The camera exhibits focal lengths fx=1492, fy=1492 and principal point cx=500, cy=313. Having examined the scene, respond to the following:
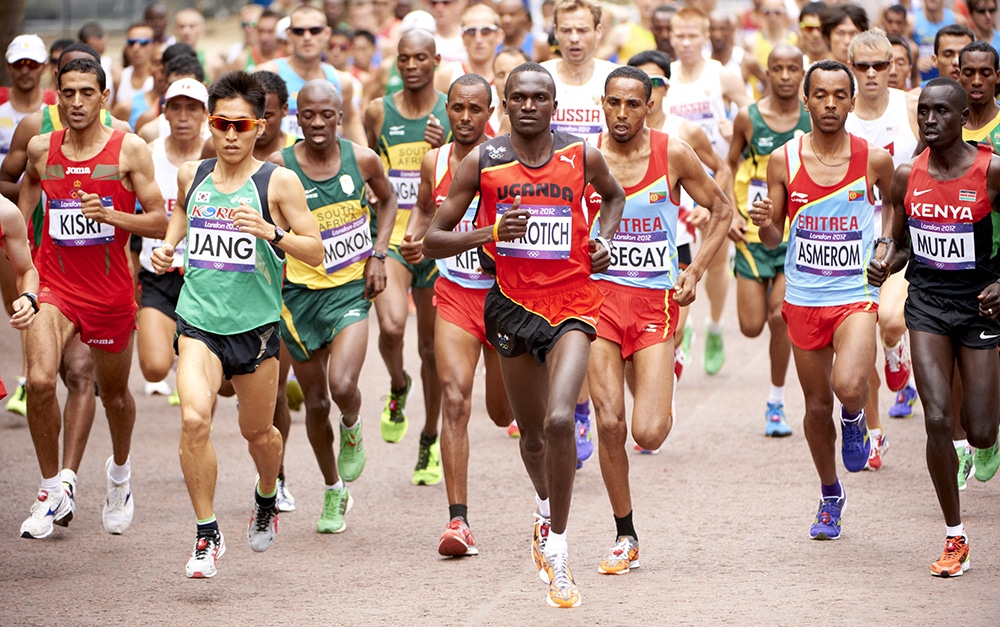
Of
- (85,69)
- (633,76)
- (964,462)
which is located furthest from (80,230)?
(964,462)

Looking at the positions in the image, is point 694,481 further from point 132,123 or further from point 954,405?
point 132,123

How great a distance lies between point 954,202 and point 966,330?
64 centimetres

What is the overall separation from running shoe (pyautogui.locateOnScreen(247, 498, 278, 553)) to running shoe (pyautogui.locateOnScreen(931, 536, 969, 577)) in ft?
11.0

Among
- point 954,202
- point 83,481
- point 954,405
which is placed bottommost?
point 83,481

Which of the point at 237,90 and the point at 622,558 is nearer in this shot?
the point at 622,558

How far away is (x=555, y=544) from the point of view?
22.2 feet

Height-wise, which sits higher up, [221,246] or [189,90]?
[189,90]

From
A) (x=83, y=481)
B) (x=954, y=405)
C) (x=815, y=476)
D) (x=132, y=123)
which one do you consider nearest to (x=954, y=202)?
(x=954, y=405)

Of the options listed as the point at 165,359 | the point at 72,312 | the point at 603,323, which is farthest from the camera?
the point at 165,359

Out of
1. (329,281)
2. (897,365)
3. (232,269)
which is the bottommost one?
(897,365)

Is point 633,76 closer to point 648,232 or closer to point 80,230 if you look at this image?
point 648,232

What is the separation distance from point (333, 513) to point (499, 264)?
6.80 feet

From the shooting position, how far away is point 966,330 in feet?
24.1

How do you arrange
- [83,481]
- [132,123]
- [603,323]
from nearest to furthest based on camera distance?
1. [603,323]
2. [83,481]
3. [132,123]
